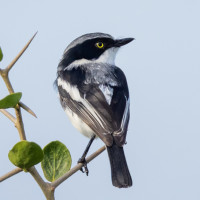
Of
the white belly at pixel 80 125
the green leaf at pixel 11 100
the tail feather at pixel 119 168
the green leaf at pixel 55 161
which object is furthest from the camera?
the white belly at pixel 80 125

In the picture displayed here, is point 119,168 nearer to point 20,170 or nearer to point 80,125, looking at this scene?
point 80,125

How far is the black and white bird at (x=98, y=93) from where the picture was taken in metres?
3.36

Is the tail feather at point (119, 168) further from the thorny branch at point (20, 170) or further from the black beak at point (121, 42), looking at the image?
the black beak at point (121, 42)

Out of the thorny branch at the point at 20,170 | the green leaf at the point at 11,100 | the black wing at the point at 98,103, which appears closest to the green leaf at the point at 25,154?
the thorny branch at the point at 20,170

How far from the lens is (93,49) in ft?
17.1

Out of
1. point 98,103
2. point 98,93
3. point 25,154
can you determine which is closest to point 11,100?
point 25,154

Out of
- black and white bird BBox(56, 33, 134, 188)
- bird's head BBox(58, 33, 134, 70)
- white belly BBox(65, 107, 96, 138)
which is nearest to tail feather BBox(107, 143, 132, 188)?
black and white bird BBox(56, 33, 134, 188)

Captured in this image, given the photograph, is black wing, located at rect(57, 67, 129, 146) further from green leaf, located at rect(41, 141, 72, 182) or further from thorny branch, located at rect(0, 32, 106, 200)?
thorny branch, located at rect(0, 32, 106, 200)

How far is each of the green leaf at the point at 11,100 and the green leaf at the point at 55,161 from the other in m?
0.34

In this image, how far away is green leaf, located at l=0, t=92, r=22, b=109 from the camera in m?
1.57

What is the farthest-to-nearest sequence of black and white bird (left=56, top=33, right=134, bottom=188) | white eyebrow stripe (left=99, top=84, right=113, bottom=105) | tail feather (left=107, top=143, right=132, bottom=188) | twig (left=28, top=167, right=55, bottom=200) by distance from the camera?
white eyebrow stripe (left=99, top=84, right=113, bottom=105), black and white bird (left=56, top=33, right=134, bottom=188), tail feather (left=107, top=143, right=132, bottom=188), twig (left=28, top=167, right=55, bottom=200)

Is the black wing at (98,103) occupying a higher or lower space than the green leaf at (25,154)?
lower

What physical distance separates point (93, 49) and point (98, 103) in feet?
5.06

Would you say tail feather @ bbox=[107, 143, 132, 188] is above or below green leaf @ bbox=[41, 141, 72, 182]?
below
